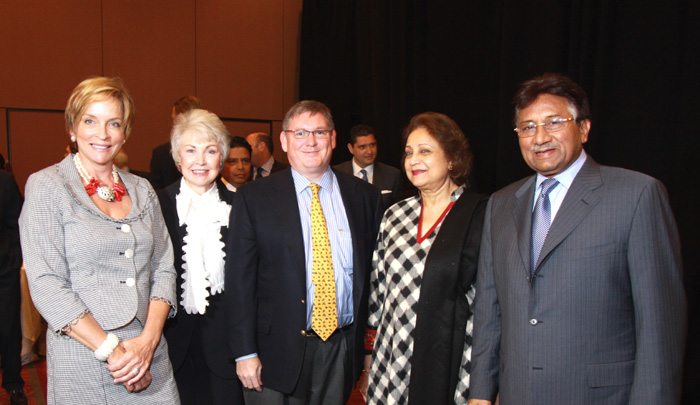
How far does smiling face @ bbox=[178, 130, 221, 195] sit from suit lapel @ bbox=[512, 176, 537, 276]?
1313mm

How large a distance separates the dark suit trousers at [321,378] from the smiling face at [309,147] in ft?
2.40

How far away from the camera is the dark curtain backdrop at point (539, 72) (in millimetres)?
3324

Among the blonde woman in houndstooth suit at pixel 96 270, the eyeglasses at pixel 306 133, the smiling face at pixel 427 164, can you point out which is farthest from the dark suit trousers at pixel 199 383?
the smiling face at pixel 427 164

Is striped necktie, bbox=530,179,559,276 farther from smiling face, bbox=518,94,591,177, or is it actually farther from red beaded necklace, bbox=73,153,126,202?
red beaded necklace, bbox=73,153,126,202

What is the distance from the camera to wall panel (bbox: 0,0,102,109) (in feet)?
21.3

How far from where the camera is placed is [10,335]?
3.69 metres

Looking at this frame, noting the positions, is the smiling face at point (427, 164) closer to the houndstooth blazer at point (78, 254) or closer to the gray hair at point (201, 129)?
the gray hair at point (201, 129)

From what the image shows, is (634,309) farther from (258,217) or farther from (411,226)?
(258,217)

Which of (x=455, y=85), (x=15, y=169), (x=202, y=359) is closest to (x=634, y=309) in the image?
(x=202, y=359)

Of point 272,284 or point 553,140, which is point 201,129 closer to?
point 272,284

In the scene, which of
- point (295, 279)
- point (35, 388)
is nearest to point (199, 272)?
point (295, 279)

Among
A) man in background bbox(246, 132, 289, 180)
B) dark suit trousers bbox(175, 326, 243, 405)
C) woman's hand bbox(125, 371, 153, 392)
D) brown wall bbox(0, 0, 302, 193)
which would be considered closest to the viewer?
woman's hand bbox(125, 371, 153, 392)

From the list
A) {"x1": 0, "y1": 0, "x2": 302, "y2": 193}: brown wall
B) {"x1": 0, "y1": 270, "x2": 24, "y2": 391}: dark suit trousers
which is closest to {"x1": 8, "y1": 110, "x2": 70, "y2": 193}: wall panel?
{"x1": 0, "y1": 0, "x2": 302, "y2": 193}: brown wall

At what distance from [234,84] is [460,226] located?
678cm
